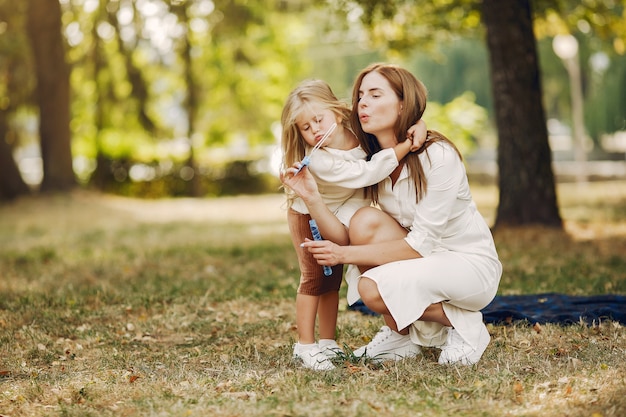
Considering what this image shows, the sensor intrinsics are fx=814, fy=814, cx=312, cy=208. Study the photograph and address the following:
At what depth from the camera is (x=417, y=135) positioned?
391cm

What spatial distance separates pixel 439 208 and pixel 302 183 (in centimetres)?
66

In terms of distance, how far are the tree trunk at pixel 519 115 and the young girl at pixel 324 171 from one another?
5.46 metres

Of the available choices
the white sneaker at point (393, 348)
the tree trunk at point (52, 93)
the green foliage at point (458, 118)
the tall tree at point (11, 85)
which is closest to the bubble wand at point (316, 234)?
the white sneaker at point (393, 348)

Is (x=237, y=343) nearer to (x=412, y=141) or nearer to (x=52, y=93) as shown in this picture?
(x=412, y=141)

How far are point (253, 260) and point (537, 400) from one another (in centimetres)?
495

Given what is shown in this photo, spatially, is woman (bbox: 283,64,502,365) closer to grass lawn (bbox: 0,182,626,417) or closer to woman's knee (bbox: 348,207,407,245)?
woman's knee (bbox: 348,207,407,245)

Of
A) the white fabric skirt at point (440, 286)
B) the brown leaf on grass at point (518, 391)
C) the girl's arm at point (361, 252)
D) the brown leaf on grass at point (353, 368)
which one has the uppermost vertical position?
the girl's arm at point (361, 252)

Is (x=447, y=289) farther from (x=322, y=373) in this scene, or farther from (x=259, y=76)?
(x=259, y=76)

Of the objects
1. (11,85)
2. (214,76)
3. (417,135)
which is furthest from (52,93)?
(417,135)

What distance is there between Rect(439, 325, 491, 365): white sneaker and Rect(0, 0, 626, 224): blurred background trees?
5.51m

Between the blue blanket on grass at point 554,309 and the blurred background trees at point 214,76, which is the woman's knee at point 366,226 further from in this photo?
the blurred background trees at point 214,76

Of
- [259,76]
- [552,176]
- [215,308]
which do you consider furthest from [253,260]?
[259,76]

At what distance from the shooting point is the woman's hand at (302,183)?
3.89 m

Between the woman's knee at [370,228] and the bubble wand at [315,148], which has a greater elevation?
the bubble wand at [315,148]
